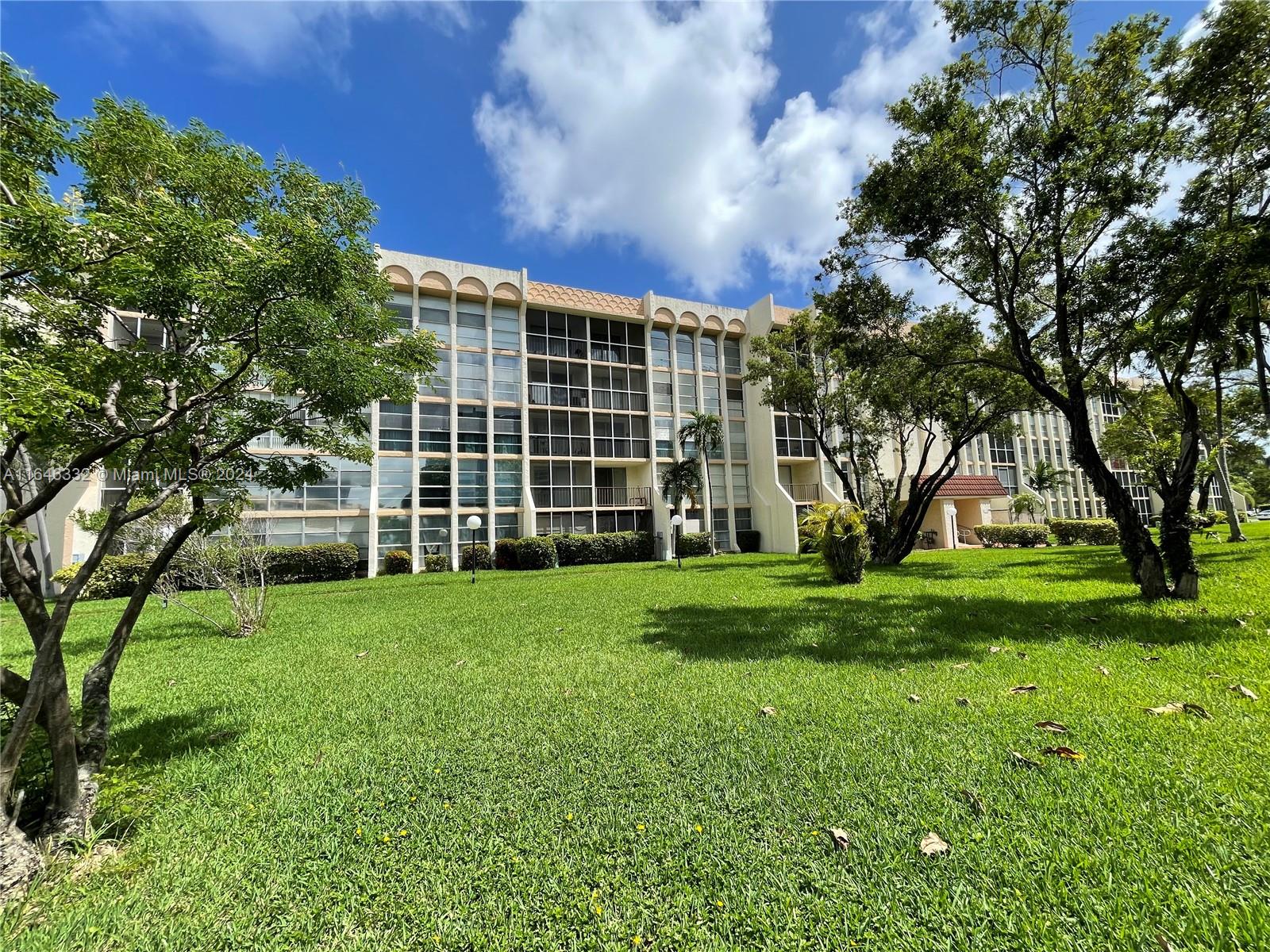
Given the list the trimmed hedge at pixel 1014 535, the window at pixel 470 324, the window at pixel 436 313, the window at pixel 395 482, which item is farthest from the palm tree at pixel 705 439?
the trimmed hedge at pixel 1014 535

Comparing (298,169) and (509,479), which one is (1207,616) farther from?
Result: (509,479)

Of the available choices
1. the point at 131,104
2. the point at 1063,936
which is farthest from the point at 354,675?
the point at 1063,936

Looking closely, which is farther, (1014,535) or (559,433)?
(1014,535)

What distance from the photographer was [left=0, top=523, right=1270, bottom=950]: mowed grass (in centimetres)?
212

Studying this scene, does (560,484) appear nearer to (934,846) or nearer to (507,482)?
(507,482)

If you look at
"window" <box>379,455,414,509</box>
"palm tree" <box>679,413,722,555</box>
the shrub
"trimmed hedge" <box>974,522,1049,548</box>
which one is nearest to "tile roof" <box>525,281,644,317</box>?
"palm tree" <box>679,413,722,555</box>

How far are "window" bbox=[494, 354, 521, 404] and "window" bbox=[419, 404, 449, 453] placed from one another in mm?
2726

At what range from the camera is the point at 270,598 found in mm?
14203

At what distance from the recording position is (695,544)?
91.4 feet

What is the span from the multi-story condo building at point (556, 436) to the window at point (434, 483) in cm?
5

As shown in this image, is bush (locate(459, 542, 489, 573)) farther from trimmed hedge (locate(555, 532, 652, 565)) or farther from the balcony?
the balcony

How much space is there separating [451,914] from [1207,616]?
354 inches

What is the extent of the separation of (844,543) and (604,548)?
594 inches

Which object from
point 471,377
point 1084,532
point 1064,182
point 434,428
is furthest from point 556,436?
point 1084,532
